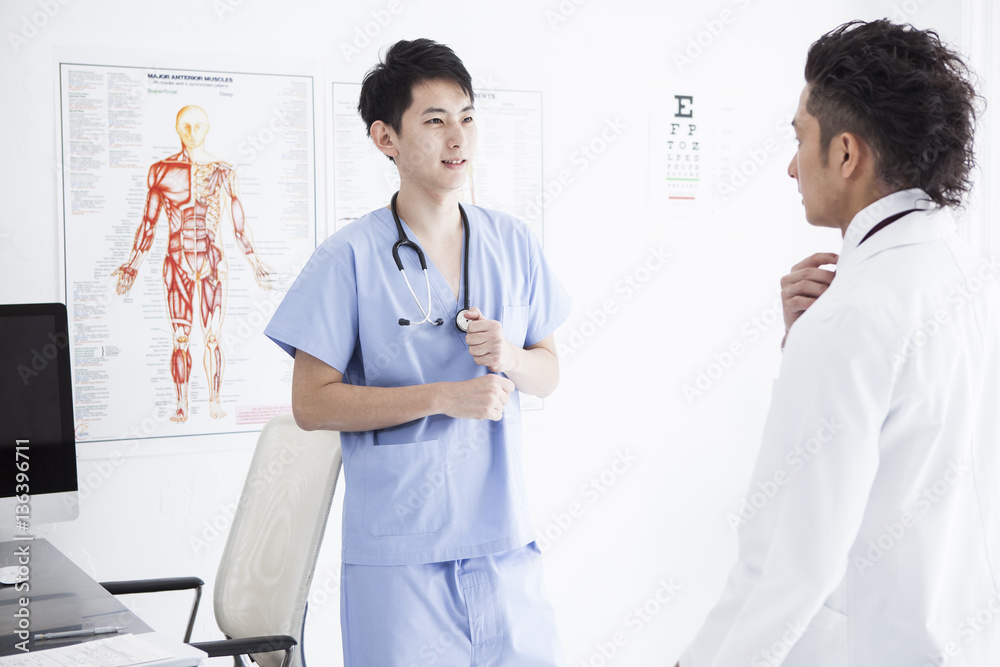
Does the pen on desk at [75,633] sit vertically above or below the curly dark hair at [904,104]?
below

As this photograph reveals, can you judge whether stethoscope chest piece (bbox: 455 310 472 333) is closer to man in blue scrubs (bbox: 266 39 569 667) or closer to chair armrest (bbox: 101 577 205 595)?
man in blue scrubs (bbox: 266 39 569 667)

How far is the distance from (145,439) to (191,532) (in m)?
0.29

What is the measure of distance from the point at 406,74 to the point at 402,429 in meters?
0.68

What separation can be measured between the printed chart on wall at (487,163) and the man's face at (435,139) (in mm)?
822

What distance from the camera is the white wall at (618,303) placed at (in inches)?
88.6

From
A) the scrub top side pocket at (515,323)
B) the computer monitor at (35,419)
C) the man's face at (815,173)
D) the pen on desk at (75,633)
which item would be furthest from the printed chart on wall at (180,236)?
the man's face at (815,173)

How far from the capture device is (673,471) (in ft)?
9.09

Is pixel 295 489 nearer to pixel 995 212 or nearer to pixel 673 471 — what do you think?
pixel 673 471

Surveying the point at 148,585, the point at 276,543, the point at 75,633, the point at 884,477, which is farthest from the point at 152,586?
the point at 884,477

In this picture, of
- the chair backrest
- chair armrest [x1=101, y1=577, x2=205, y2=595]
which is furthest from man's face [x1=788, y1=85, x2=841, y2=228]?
chair armrest [x1=101, y1=577, x2=205, y2=595]

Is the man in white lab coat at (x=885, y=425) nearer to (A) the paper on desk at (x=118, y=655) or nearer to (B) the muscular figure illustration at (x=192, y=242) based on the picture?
(A) the paper on desk at (x=118, y=655)

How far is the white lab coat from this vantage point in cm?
91

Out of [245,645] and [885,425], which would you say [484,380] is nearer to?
[245,645]

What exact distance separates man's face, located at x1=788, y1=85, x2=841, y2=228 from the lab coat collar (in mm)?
42
